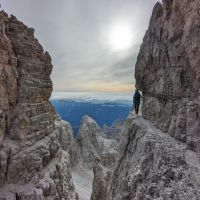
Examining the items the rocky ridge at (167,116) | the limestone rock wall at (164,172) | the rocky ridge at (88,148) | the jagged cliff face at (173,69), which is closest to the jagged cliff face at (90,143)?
the rocky ridge at (88,148)

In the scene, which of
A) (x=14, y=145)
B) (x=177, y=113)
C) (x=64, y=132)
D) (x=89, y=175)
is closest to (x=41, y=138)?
(x=14, y=145)

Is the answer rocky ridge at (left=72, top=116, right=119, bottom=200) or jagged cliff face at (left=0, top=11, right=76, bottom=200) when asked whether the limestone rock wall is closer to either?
jagged cliff face at (left=0, top=11, right=76, bottom=200)

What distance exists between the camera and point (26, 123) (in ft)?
110

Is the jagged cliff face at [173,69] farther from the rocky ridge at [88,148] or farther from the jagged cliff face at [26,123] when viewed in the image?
the rocky ridge at [88,148]

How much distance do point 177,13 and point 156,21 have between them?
6.51 metres

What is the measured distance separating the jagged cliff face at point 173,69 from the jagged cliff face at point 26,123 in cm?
1709

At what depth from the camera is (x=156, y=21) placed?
91.1 feet

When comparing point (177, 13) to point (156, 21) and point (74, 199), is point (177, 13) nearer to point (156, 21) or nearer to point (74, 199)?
point (156, 21)

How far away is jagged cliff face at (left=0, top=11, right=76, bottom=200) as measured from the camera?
30.0m

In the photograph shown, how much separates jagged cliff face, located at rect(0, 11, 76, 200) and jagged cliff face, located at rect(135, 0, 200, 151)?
56.1 feet

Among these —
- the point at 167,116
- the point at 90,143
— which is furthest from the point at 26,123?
the point at 90,143

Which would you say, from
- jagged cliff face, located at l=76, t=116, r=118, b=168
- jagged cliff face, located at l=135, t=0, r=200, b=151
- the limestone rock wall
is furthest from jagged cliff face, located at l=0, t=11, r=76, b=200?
jagged cliff face, located at l=76, t=116, r=118, b=168

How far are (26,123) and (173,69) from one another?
23.0 meters

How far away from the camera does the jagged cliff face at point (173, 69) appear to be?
55.1ft
